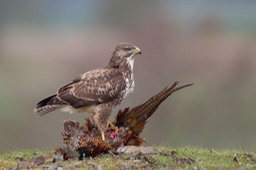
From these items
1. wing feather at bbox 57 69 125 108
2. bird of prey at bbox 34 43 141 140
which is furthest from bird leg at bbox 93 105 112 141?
wing feather at bbox 57 69 125 108

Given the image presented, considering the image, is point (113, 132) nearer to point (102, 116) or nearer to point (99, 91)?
point (102, 116)

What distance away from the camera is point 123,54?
13055 millimetres

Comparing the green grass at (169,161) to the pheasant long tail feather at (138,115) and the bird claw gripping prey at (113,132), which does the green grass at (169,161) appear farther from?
the pheasant long tail feather at (138,115)

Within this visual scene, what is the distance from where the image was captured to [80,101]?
12.8 m

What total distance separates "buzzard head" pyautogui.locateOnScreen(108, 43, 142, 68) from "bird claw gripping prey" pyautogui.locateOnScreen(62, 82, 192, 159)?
0.76 meters

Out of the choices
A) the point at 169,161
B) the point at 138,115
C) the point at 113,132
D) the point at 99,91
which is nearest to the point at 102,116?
the point at 113,132

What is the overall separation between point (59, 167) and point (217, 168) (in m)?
2.19

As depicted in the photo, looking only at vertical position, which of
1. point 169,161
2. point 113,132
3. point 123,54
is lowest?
point 169,161

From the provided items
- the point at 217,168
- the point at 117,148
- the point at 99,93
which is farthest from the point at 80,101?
the point at 217,168

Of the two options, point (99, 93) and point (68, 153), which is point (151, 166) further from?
point (99, 93)

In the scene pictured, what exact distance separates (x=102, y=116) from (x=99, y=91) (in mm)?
450

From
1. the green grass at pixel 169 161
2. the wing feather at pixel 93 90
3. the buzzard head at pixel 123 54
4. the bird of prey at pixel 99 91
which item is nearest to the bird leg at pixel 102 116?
the bird of prey at pixel 99 91

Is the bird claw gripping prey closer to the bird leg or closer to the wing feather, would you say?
the bird leg

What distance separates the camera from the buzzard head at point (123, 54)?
13.0 m
